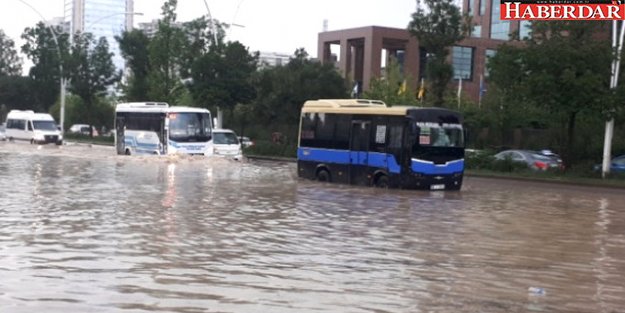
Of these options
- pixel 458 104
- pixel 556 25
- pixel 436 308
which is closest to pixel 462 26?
pixel 556 25

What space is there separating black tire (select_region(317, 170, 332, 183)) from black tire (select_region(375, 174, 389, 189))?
2.51 metres

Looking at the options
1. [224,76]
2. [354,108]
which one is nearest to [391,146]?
[354,108]

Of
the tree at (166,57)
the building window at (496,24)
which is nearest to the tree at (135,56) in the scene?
the tree at (166,57)

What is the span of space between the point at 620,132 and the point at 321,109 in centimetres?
2467

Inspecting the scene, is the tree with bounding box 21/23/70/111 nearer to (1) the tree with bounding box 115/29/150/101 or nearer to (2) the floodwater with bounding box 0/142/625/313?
(1) the tree with bounding box 115/29/150/101

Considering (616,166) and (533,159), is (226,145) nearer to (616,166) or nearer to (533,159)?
(533,159)

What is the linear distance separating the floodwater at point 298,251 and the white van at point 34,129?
33911 mm

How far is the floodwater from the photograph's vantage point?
841cm

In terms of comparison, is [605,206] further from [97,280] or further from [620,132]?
[620,132]

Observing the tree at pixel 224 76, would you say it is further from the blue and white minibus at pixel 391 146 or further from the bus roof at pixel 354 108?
the blue and white minibus at pixel 391 146

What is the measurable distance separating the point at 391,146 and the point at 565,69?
10.9 metres

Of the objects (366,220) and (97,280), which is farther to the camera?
(366,220)

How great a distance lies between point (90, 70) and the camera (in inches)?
2623

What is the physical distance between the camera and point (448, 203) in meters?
21.0
